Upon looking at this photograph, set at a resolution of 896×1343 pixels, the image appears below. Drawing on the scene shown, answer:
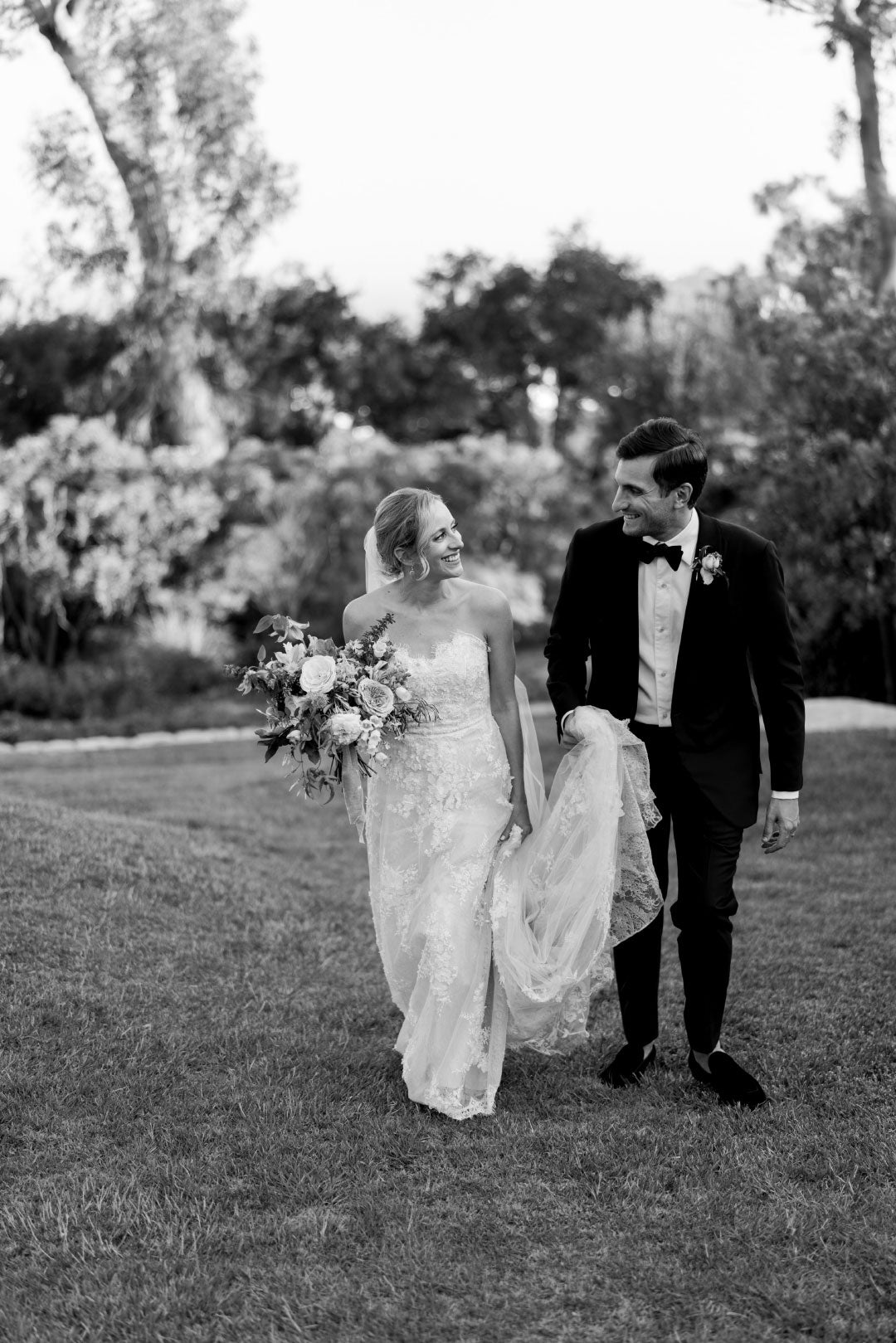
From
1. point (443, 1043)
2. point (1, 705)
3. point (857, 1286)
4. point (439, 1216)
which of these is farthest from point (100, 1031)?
point (1, 705)

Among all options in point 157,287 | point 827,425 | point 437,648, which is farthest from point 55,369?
point 437,648

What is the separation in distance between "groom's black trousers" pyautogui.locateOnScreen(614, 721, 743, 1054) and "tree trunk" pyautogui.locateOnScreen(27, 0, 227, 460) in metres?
17.8

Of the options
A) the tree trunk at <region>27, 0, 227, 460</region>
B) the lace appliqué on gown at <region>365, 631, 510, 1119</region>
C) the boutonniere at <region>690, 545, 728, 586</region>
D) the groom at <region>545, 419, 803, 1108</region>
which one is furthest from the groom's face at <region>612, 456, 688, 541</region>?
the tree trunk at <region>27, 0, 227, 460</region>

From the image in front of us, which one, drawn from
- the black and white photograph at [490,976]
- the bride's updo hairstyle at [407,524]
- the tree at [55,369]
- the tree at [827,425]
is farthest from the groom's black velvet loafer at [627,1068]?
the tree at [55,369]

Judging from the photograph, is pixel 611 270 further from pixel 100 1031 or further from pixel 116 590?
pixel 100 1031

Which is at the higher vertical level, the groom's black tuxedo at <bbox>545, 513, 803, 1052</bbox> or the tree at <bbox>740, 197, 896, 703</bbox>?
the tree at <bbox>740, 197, 896, 703</bbox>

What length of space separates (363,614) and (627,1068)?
1.89m

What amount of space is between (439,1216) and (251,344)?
73.3 ft

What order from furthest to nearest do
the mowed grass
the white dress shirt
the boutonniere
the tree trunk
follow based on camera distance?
the tree trunk
the white dress shirt
the boutonniere
the mowed grass

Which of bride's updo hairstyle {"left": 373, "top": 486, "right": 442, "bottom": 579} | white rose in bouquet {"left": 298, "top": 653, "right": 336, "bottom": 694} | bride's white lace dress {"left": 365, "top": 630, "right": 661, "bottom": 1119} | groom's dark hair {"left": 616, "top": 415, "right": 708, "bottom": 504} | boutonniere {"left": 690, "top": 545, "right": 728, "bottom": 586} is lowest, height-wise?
bride's white lace dress {"left": 365, "top": 630, "right": 661, "bottom": 1119}

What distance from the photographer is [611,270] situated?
2956 cm

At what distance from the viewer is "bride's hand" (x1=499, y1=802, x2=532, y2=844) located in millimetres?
4840

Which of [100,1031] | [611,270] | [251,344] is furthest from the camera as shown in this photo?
[611,270]

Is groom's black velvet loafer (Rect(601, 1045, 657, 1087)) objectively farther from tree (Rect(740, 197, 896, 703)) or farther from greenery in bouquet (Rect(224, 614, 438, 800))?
tree (Rect(740, 197, 896, 703))
